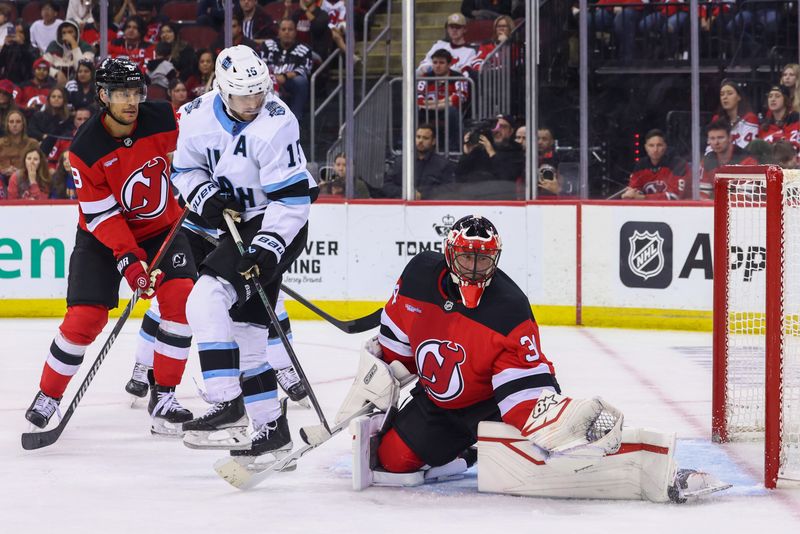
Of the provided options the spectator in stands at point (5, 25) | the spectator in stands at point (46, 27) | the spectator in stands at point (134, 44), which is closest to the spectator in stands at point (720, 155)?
the spectator in stands at point (134, 44)

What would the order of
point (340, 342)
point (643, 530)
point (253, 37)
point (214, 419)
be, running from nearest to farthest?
point (643, 530), point (214, 419), point (340, 342), point (253, 37)

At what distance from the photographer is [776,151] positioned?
6.81 meters

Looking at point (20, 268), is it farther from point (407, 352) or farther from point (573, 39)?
point (407, 352)

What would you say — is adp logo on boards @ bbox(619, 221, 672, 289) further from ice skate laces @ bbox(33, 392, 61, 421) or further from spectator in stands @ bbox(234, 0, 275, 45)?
ice skate laces @ bbox(33, 392, 61, 421)

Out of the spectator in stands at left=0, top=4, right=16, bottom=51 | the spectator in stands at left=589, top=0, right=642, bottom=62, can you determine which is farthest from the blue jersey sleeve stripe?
the spectator in stands at left=0, top=4, right=16, bottom=51

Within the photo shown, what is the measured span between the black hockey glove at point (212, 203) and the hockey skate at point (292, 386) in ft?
3.89

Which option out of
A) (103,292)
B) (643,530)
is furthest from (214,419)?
(643,530)

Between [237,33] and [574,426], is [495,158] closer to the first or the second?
[237,33]

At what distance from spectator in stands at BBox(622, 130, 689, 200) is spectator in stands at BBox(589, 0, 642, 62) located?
23.7 inches

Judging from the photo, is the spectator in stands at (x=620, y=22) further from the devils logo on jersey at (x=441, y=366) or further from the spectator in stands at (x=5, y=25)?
the devils logo on jersey at (x=441, y=366)

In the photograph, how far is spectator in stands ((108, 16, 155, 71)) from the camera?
785cm

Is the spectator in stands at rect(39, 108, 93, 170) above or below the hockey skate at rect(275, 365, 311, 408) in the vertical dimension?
above

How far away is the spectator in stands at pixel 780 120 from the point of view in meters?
6.80

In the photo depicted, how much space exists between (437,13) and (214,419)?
4609 mm
